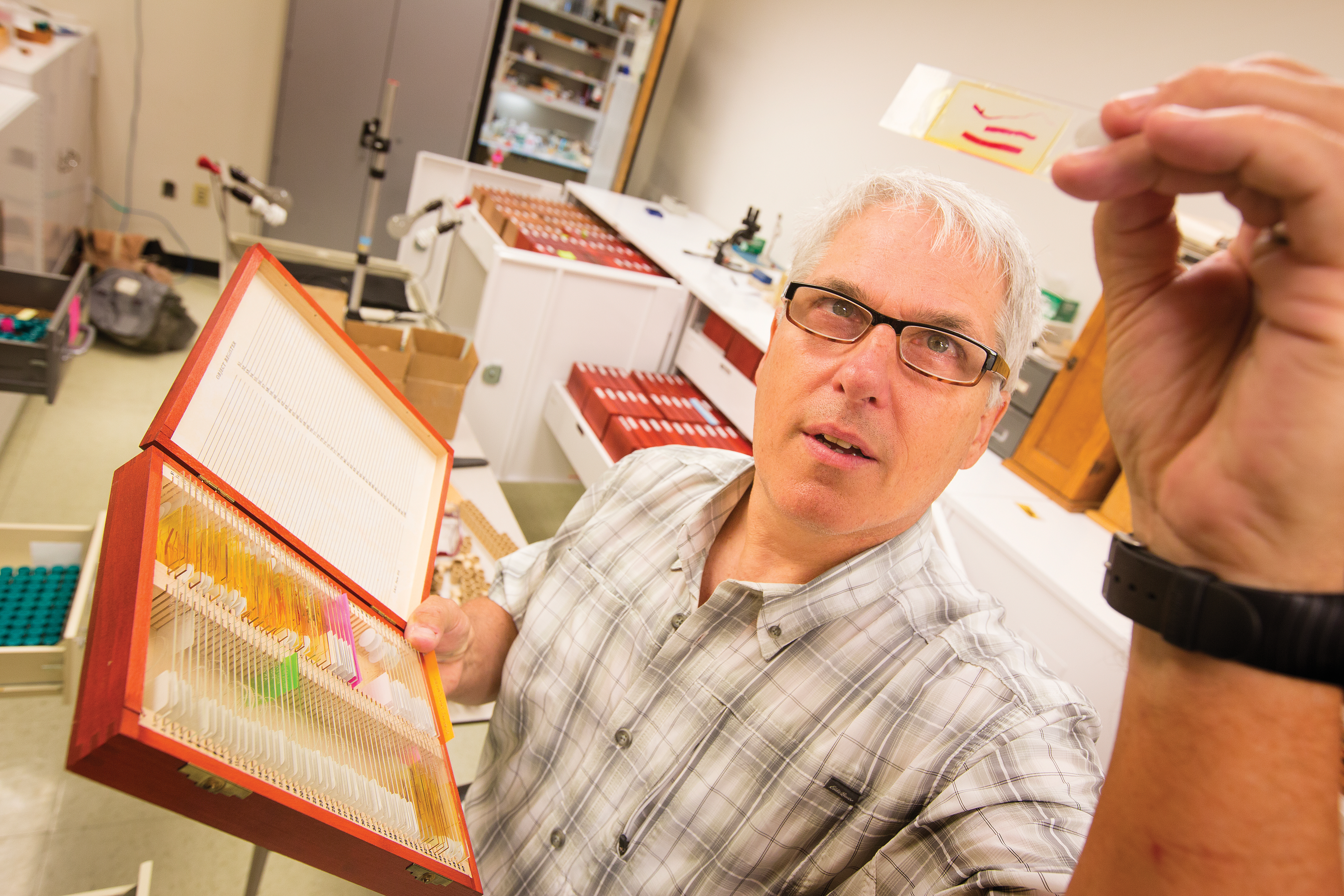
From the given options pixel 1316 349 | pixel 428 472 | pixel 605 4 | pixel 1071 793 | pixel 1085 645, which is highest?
pixel 605 4

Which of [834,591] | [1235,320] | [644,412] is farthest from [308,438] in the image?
[644,412]

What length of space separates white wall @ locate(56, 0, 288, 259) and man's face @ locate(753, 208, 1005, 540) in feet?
17.6

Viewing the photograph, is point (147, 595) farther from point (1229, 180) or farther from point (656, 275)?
point (656, 275)

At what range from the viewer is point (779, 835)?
931 millimetres

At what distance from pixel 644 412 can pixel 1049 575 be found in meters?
1.73

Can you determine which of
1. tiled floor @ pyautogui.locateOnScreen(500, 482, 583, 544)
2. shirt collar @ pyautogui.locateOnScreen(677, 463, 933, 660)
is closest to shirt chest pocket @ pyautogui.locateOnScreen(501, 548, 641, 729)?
shirt collar @ pyautogui.locateOnScreen(677, 463, 933, 660)

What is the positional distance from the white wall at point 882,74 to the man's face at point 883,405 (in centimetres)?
20

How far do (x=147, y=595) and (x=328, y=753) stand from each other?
23 cm

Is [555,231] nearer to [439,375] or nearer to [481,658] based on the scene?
[439,375]

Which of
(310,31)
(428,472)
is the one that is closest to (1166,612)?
(428,472)

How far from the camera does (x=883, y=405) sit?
944 millimetres

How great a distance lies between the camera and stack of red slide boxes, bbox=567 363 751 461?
9.68ft

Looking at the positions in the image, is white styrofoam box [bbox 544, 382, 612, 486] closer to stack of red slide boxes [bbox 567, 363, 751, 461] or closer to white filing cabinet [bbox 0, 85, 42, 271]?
stack of red slide boxes [bbox 567, 363, 751, 461]

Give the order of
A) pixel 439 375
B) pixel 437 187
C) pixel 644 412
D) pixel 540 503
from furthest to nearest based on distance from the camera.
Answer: pixel 437 187 < pixel 540 503 < pixel 644 412 < pixel 439 375
